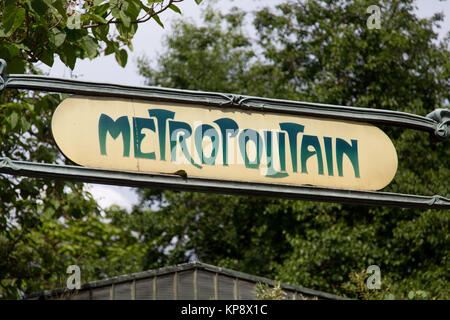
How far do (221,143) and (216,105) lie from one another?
0.18 m

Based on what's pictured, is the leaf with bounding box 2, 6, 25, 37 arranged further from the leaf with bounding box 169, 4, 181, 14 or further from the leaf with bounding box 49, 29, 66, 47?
the leaf with bounding box 169, 4, 181, 14

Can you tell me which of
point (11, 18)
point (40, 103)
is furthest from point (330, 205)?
point (11, 18)

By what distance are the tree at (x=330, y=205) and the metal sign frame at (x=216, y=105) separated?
1163cm

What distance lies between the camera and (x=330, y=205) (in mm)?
16875

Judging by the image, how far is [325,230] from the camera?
53.5 feet

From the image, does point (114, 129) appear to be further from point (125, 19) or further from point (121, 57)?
point (121, 57)

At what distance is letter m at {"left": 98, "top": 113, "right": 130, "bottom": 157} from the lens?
268cm

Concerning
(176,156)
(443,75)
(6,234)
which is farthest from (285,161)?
(443,75)

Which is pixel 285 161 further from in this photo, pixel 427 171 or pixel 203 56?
pixel 203 56

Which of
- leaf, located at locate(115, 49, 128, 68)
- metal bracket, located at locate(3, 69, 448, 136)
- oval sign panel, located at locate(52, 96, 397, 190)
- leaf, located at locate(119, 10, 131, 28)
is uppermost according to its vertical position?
leaf, located at locate(115, 49, 128, 68)

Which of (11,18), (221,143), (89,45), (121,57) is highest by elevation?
(121,57)

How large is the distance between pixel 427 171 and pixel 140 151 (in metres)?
14.7

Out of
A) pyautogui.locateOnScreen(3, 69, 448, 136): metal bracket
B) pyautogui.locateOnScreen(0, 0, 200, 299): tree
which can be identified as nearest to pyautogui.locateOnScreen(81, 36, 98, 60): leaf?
pyautogui.locateOnScreen(0, 0, 200, 299): tree

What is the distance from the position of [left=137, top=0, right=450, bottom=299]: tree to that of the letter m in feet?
40.3
